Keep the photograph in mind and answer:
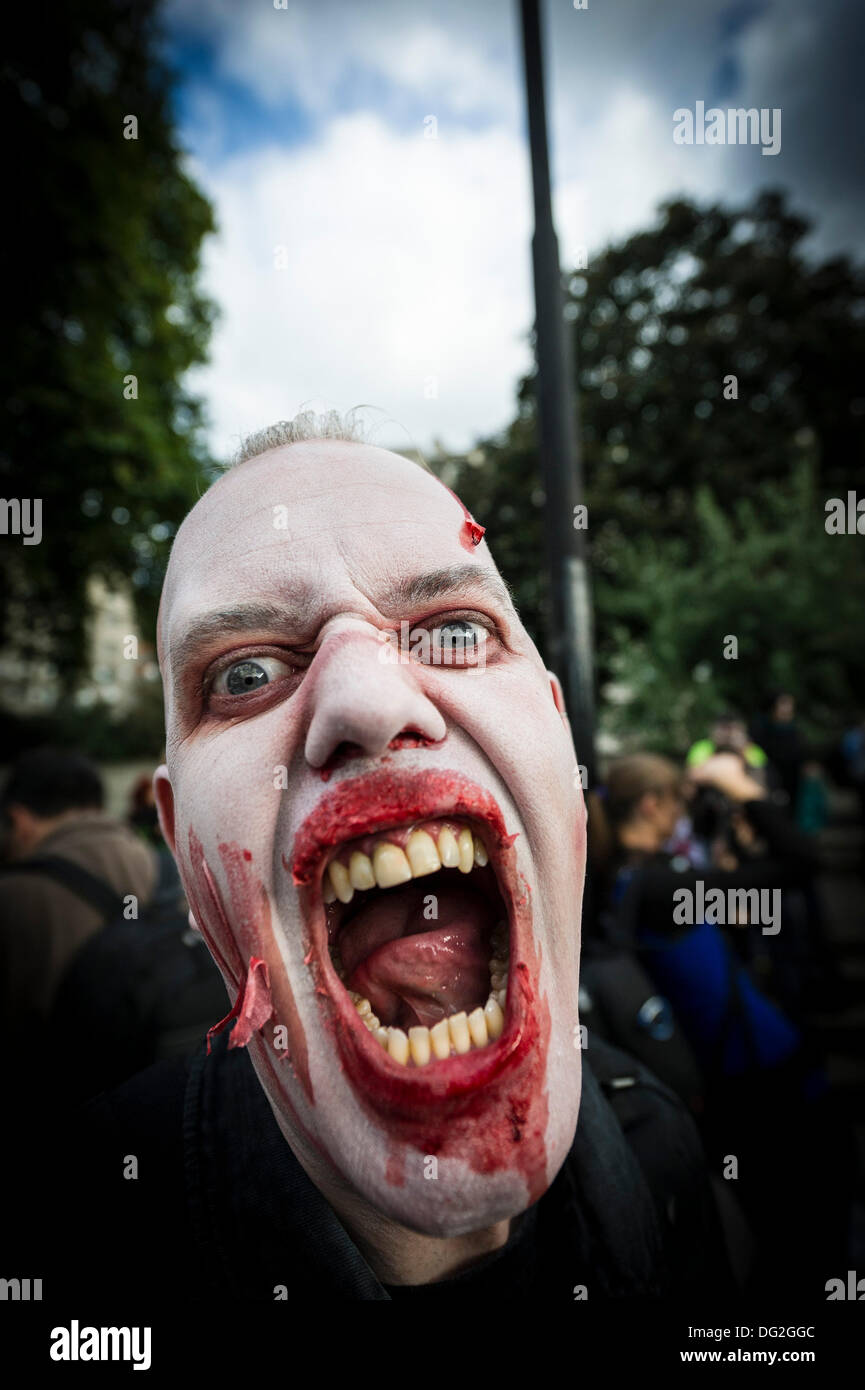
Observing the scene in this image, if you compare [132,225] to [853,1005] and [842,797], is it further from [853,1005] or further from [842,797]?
[842,797]

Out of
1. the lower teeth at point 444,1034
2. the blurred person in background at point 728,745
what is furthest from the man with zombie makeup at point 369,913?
the blurred person in background at point 728,745

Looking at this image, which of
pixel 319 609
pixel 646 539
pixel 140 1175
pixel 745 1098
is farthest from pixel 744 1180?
pixel 646 539

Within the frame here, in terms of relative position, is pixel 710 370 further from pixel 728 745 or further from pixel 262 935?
pixel 262 935

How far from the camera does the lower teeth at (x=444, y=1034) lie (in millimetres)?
819

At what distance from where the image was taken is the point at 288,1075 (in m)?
0.85

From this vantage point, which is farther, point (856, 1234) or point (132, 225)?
point (132, 225)

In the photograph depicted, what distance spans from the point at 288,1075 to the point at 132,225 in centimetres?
743

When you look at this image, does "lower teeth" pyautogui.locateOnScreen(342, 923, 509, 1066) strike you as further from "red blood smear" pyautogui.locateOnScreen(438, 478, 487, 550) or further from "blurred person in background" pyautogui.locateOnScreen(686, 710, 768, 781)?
"blurred person in background" pyautogui.locateOnScreen(686, 710, 768, 781)

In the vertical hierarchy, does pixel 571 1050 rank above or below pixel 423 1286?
above

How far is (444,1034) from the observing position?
835 mm

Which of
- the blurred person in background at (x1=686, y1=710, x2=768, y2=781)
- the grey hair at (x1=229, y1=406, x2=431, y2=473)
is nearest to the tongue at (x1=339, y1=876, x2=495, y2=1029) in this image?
the grey hair at (x1=229, y1=406, x2=431, y2=473)

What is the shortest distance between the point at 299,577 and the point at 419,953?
1.76 feet

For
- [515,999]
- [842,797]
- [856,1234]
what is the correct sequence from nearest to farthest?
[515,999] → [856,1234] → [842,797]

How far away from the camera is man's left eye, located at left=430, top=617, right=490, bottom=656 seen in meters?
0.98
